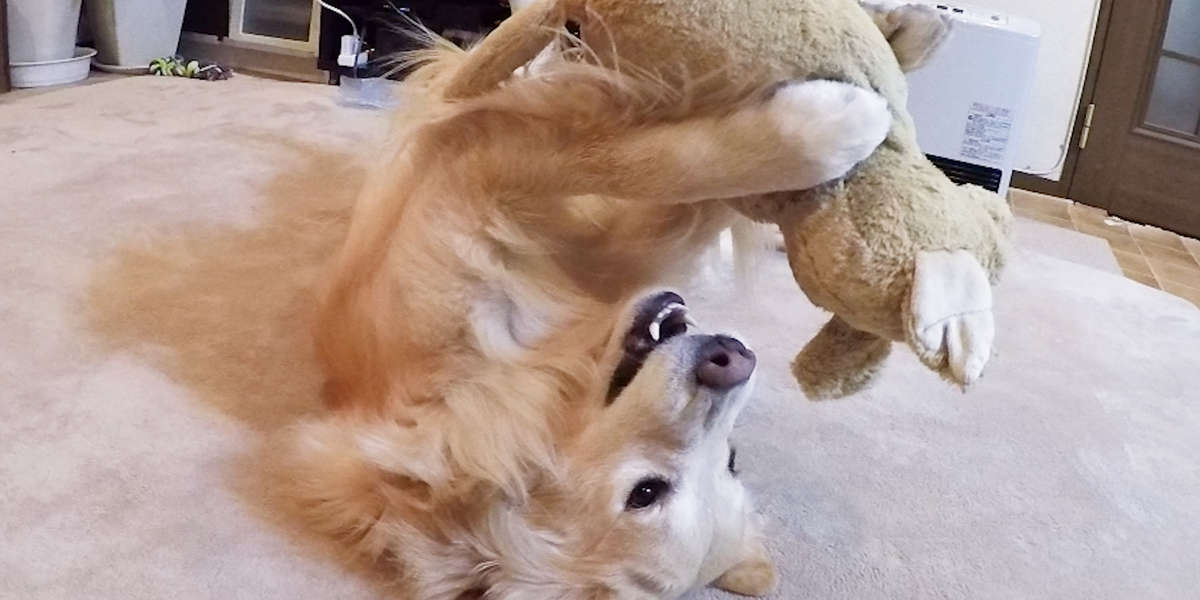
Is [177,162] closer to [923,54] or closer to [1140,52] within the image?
[923,54]

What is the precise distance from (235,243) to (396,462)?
40.1 inches

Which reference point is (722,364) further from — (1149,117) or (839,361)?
(1149,117)

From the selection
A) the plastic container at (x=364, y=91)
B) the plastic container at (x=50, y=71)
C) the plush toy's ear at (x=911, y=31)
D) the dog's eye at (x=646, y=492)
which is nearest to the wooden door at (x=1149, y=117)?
the plastic container at (x=364, y=91)

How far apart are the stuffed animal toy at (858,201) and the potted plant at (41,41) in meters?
2.65

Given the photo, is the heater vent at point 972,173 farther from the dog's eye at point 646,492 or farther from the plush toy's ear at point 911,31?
the dog's eye at point 646,492

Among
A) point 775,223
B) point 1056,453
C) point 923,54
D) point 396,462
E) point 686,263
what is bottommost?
point 1056,453

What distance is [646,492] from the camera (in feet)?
3.77

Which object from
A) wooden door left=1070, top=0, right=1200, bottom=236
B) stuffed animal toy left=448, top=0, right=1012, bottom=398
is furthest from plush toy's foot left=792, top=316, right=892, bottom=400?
wooden door left=1070, top=0, right=1200, bottom=236

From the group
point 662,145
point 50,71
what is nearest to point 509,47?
point 662,145

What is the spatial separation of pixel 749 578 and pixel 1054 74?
2889 mm

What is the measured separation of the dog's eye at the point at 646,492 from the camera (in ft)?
3.76

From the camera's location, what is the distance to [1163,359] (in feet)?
6.84

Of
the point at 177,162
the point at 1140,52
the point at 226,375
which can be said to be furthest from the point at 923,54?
the point at 1140,52

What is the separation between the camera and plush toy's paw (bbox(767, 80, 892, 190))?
1013 mm
